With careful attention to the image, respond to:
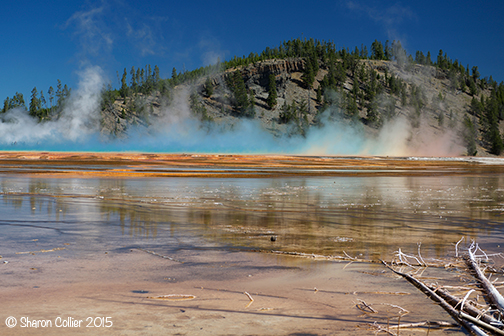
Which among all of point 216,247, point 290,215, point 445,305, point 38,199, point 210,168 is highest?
point 210,168

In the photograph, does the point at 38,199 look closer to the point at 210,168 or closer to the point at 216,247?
the point at 216,247

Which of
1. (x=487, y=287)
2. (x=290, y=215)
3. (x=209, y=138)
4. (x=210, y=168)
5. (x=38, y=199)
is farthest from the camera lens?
(x=209, y=138)

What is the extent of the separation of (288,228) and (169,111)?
140m

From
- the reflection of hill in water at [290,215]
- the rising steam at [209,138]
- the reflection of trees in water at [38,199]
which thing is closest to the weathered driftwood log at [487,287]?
the reflection of hill in water at [290,215]

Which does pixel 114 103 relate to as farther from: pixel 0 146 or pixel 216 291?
pixel 216 291

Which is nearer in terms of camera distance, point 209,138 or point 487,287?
point 487,287

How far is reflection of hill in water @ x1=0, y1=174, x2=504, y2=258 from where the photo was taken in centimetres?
844

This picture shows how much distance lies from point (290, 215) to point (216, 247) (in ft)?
14.4

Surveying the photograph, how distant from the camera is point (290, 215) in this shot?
38.3 feet

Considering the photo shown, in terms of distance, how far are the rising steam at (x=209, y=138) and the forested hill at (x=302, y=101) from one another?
1813mm

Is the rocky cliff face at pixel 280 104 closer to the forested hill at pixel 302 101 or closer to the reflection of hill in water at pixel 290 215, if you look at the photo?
the forested hill at pixel 302 101

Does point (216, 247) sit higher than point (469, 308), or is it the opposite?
point (216, 247)

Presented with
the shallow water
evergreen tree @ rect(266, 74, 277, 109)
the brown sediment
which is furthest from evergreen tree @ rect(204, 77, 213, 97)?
the shallow water

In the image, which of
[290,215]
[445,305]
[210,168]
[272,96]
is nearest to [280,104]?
[272,96]
